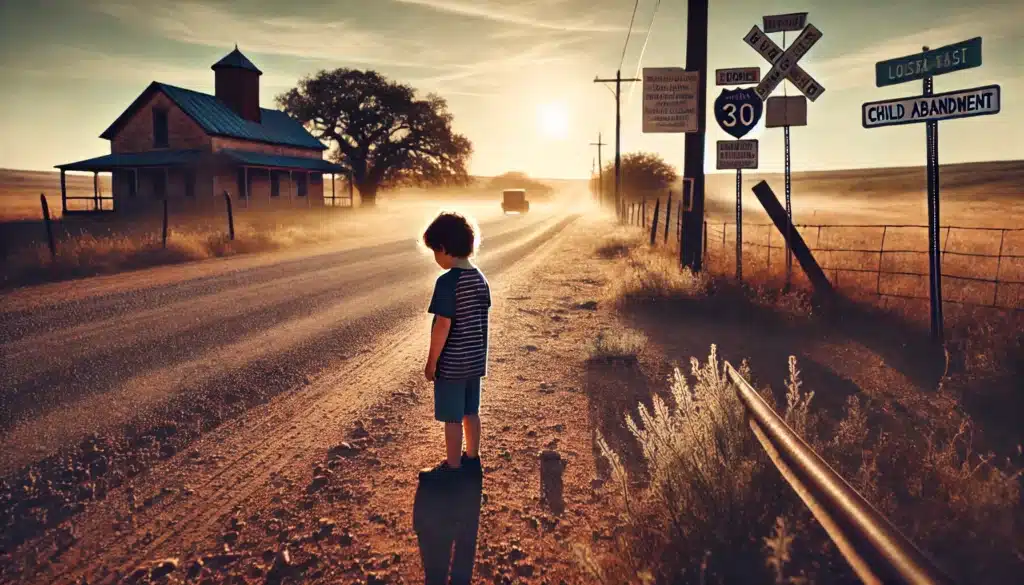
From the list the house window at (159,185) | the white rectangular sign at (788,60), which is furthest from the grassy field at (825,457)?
the house window at (159,185)

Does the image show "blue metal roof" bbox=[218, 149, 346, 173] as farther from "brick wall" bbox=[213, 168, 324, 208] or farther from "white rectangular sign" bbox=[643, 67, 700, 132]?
"white rectangular sign" bbox=[643, 67, 700, 132]

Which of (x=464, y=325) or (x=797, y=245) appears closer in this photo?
(x=464, y=325)

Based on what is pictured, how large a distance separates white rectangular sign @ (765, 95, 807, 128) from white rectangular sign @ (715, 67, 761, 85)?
0.53m

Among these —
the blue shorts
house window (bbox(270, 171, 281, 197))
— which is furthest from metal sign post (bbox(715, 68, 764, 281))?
house window (bbox(270, 171, 281, 197))

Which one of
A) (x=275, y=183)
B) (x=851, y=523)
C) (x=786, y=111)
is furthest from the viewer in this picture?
(x=275, y=183)

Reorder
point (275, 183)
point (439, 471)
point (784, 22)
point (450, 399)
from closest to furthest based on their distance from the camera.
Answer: point (450, 399) < point (439, 471) < point (784, 22) < point (275, 183)

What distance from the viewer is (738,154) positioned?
8.34 meters

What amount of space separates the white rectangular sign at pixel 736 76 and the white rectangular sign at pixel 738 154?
31.6 inches

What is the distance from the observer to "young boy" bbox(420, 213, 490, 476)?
3.18 m

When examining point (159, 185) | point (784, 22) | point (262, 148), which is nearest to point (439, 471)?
point (784, 22)

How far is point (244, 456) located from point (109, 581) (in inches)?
49.9

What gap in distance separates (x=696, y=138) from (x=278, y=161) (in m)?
29.4

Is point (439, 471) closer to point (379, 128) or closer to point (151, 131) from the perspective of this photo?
point (151, 131)

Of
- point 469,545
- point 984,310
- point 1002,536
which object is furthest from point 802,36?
point 469,545
